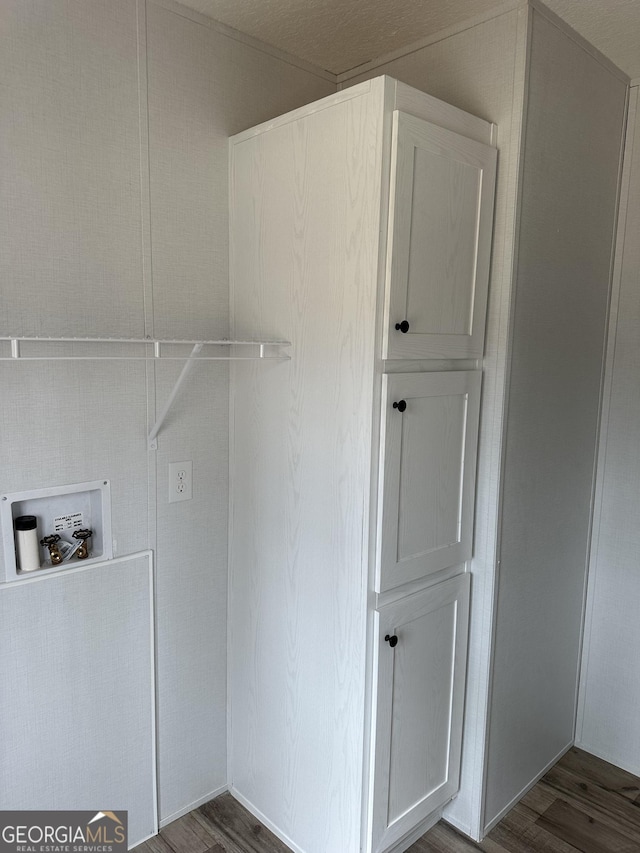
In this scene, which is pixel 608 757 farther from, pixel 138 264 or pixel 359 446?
pixel 138 264

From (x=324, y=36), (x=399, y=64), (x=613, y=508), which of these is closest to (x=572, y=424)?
(x=613, y=508)

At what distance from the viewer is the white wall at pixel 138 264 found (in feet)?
5.09

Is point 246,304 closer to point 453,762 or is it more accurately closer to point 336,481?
point 336,481

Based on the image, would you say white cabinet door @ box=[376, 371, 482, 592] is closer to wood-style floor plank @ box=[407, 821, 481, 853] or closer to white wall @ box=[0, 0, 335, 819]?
white wall @ box=[0, 0, 335, 819]

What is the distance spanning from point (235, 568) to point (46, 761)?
72 centimetres

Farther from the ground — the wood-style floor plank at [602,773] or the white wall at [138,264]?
the white wall at [138,264]

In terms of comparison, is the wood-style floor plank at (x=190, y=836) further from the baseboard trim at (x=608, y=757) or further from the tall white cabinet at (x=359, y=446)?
the baseboard trim at (x=608, y=757)

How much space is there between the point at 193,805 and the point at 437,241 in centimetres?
189

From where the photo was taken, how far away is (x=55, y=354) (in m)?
1.62

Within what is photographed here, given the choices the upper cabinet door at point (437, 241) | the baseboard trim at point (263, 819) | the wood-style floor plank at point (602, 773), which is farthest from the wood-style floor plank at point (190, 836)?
the upper cabinet door at point (437, 241)

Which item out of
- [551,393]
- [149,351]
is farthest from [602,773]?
[149,351]

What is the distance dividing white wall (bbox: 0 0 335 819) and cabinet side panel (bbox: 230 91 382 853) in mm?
93

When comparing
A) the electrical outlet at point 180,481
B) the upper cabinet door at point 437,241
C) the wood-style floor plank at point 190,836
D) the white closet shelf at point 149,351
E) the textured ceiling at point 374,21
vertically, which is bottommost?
the wood-style floor plank at point 190,836

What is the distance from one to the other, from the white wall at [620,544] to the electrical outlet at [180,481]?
1.47 m
